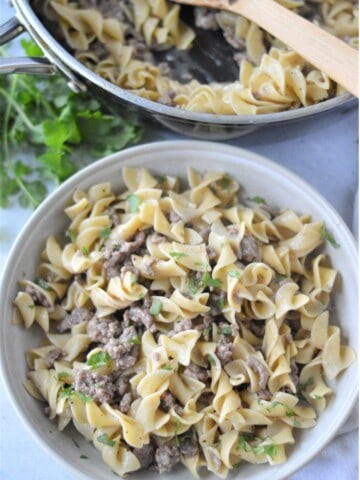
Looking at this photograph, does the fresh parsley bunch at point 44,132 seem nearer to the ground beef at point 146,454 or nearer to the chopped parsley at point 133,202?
the chopped parsley at point 133,202

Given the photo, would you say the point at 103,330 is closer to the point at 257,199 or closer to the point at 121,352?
the point at 121,352

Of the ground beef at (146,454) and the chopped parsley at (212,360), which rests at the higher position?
the chopped parsley at (212,360)

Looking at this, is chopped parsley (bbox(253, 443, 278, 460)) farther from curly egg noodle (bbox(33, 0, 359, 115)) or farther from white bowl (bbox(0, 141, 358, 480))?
curly egg noodle (bbox(33, 0, 359, 115))

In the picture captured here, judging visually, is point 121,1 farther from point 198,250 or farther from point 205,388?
point 205,388

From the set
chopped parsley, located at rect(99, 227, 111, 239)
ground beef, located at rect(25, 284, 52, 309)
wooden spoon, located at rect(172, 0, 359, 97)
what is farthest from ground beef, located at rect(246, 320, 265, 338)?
wooden spoon, located at rect(172, 0, 359, 97)

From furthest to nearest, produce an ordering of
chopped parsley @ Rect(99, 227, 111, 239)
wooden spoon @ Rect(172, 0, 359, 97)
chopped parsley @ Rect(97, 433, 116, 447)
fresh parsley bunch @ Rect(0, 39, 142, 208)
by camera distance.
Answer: fresh parsley bunch @ Rect(0, 39, 142, 208) → chopped parsley @ Rect(99, 227, 111, 239) → wooden spoon @ Rect(172, 0, 359, 97) → chopped parsley @ Rect(97, 433, 116, 447)

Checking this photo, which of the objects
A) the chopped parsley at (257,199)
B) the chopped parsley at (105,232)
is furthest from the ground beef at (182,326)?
the chopped parsley at (257,199)

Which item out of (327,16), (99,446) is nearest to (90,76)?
(327,16)

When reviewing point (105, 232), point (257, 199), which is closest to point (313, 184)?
point (257, 199)
